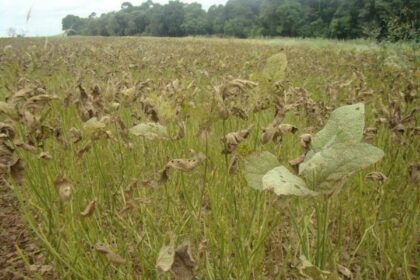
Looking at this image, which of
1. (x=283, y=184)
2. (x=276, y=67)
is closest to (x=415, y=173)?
(x=276, y=67)

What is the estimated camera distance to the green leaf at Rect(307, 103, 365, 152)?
65 cm

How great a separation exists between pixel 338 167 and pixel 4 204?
2302mm

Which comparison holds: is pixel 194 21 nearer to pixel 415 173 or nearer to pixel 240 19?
pixel 240 19

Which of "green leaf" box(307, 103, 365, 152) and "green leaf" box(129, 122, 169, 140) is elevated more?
"green leaf" box(307, 103, 365, 152)

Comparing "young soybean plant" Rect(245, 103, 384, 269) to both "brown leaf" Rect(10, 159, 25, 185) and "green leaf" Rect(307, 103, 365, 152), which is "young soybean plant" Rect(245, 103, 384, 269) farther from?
"brown leaf" Rect(10, 159, 25, 185)

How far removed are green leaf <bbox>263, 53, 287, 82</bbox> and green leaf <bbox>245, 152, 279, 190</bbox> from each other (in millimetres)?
349

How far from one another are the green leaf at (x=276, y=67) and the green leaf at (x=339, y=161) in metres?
0.43

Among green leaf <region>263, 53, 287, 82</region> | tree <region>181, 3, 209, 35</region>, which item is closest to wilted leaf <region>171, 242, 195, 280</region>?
green leaf <region>263, 53, 287, 82</region>

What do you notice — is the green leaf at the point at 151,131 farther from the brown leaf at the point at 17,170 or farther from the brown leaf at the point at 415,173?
the brown leaf at the point at 415,173

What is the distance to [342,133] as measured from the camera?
2.19 feet

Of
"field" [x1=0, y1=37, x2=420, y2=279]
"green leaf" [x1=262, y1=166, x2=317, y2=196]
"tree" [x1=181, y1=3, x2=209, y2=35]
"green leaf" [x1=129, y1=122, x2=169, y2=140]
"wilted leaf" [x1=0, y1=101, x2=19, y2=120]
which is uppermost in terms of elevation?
"tree" [x1=181, y1=3, x2=209, y2=35]

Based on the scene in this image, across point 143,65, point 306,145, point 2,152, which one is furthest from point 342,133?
point 143,65

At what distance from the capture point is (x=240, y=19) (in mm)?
57219

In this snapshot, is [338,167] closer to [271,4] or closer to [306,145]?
[306,145]
